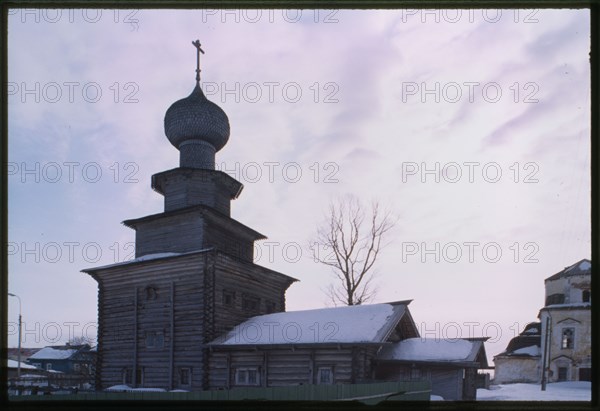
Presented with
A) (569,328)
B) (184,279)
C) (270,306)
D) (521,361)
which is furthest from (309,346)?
(521,361)

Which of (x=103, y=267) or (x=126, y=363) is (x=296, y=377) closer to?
(x=126, y=363)

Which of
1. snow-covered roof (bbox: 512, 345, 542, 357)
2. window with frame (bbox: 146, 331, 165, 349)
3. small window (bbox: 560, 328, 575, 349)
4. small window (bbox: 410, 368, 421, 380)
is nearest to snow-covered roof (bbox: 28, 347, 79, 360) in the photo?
window with frame (bbox: 146, 331, 165, 349)

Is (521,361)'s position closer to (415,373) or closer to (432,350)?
(432,350)

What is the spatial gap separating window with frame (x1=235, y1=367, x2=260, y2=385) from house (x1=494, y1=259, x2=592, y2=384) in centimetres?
2328

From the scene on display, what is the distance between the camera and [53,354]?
61.5 meters

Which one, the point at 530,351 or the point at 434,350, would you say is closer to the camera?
the point at 434,350

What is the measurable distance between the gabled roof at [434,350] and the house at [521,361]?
24020 mm

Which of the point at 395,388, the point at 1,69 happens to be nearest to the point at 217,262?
the point at 395,388

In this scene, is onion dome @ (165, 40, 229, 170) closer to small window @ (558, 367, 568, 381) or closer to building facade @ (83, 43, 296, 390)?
building facade @ (83, 43, 296, 390)

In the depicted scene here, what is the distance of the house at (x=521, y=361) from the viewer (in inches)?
1561

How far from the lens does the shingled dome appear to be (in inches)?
1016

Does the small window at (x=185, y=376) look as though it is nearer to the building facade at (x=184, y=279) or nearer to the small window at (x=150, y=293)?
the building facade at (x=184, y=279)

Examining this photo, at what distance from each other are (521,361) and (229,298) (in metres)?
30.3

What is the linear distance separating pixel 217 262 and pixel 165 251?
164 inches
